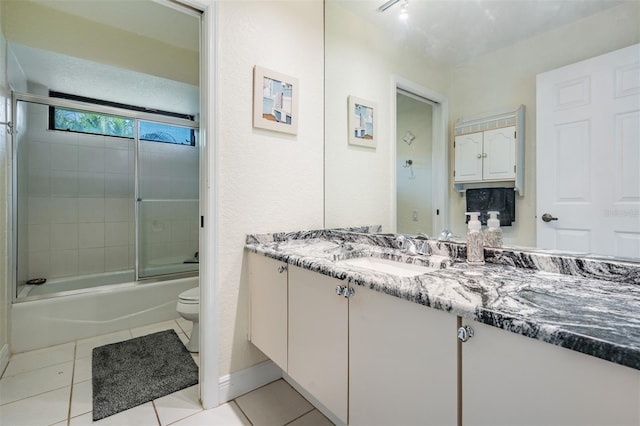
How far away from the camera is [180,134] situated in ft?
11.7

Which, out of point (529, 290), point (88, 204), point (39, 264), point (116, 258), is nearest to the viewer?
point (529, 290)

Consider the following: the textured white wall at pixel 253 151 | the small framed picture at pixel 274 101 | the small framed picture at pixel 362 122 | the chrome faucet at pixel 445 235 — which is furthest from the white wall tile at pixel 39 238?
the chrome faucet at pixel 445 235

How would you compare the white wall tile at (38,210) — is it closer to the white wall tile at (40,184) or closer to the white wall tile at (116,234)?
the white wall tile at (40,184)

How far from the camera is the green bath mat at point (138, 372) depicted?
62.2 inches

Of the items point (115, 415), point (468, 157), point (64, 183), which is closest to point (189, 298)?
point (115, 415)

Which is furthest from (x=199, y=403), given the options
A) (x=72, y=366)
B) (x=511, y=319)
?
(x=511, y=319)

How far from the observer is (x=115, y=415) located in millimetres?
1465

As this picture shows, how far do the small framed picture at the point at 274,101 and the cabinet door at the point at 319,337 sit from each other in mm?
910

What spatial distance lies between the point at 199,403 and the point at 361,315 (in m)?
1.20

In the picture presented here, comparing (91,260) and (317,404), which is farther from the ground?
(91,260)

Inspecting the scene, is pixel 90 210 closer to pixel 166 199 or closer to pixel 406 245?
pixel 166 199

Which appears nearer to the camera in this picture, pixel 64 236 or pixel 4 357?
pixel 4 357

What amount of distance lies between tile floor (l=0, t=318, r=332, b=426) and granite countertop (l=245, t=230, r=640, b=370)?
815 mm

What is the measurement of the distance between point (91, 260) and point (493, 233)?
378 cm
